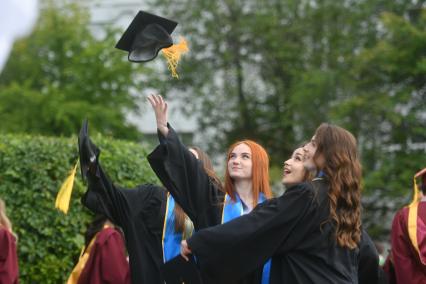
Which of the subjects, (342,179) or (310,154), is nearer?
(342,179)

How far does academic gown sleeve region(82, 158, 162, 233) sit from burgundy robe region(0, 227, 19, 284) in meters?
1.47

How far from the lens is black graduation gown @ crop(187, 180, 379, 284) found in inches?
191

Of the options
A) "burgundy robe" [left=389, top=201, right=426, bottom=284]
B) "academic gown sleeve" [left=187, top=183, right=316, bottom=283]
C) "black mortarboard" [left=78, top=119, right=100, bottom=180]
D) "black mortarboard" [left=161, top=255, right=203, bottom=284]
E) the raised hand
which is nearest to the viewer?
"academic gown sleeve" [left=187, top=183, right=316, bottom=283]

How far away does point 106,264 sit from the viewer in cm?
775

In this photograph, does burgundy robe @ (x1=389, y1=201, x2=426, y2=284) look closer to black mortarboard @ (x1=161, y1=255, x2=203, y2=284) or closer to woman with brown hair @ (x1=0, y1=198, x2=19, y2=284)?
black mortarboard @ (x1=161, y1=255, x2=203, y2=284)

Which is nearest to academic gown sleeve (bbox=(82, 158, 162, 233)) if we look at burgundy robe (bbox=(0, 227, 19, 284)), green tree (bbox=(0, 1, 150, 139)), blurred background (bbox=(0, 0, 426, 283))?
burgundy robe (bbox=(0, 227, 19, 284))

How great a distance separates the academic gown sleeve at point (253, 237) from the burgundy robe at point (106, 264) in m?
2.98

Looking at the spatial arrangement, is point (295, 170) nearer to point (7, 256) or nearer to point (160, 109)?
point (160, 109)

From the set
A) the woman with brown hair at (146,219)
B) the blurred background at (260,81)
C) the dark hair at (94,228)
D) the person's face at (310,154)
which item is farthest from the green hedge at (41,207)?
the blurred background at (260,81)

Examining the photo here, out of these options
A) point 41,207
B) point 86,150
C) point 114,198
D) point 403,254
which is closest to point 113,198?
point 114,198

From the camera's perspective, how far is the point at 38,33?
19.7 meters

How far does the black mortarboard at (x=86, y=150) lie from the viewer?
561cm

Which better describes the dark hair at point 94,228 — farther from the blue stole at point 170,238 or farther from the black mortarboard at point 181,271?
the black mortarboard at point 181,271

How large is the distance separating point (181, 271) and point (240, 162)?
972 millimetres
